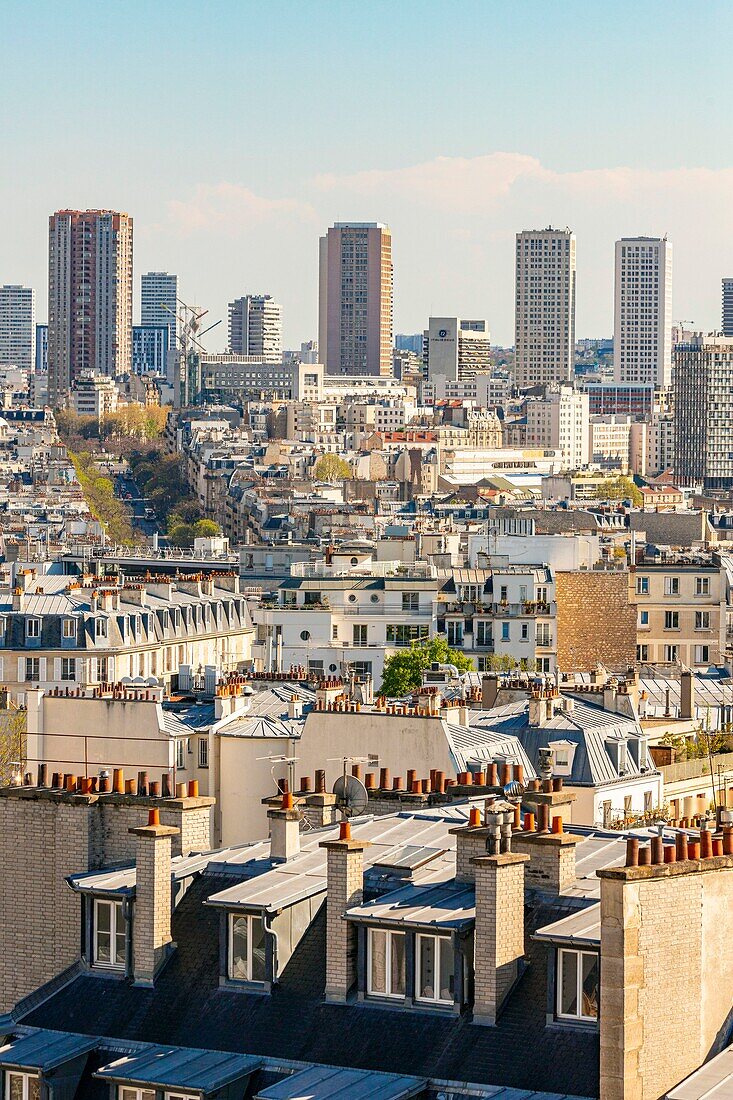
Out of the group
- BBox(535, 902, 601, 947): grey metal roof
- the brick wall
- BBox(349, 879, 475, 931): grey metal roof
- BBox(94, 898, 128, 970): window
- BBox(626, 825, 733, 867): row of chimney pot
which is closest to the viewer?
BBox(626, 825, 733, 867): row of chimney pot

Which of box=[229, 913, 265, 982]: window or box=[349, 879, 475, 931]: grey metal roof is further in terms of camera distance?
box=[229, 913, 265, 982]: window

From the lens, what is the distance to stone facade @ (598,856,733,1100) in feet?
56.1

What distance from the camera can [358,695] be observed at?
39.8m

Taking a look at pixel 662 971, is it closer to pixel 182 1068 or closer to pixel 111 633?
pixel 182 1068

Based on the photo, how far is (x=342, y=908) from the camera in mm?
18781

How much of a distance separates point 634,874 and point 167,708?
23327 mm

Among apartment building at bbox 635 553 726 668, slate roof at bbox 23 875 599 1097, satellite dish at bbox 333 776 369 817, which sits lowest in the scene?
apartment building at bbox 635 553 726 668

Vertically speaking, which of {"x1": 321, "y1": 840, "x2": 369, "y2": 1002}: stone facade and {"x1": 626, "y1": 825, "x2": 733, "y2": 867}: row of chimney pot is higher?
{"x1": 626, "y1": 825, "x2": 733, "y2": 867}: row of chimney pot

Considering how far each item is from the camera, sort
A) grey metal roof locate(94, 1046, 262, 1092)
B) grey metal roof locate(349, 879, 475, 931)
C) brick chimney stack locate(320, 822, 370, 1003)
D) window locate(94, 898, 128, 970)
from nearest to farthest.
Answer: grey metal roof locate(349, 879, 475, 931), grey metal roof locate(94, 1046, 262, 1092), brick chimney stack locate(320, 822, 370, 1003), window locate(94, 898, 128, 970)

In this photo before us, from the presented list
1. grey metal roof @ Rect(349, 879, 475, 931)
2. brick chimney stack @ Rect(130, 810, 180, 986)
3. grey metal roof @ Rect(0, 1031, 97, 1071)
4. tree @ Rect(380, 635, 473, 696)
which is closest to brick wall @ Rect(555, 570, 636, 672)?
tree @ Rect(380, 635, 473, 696)

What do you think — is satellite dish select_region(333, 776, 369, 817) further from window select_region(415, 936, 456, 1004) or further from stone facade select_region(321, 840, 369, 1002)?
window select_region(415, 936, 456, 1004)

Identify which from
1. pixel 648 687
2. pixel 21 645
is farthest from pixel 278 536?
pixel 648 687

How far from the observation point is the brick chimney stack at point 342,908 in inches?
734

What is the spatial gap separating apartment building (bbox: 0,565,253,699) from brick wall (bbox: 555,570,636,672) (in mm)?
7814
